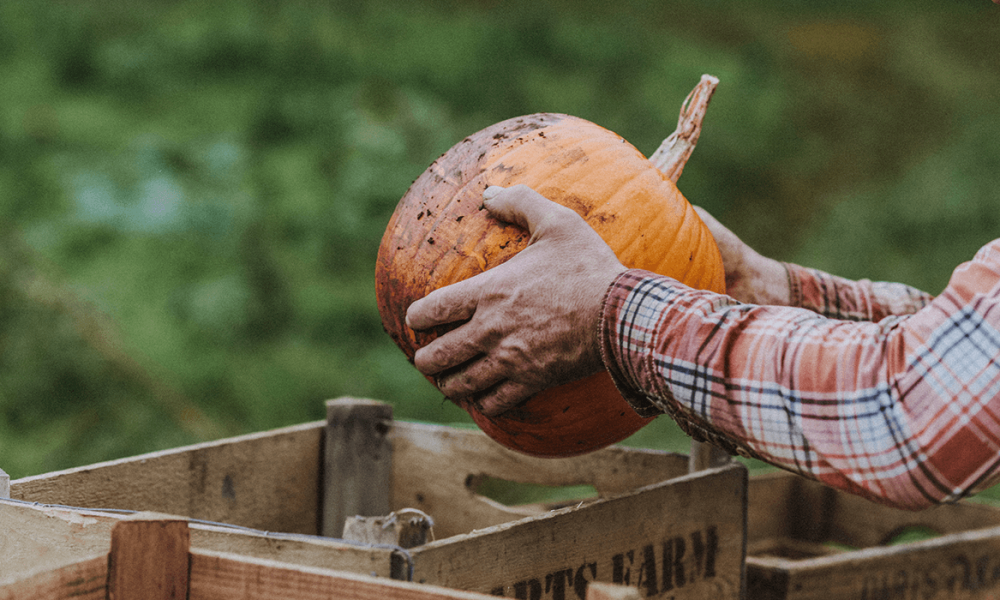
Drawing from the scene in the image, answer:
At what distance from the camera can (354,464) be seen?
205 centimetres

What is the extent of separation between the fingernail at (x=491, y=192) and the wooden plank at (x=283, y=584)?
635 mm

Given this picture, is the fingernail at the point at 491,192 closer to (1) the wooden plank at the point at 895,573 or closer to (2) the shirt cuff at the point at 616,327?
(2) the shirt cuff at the point at 616,327

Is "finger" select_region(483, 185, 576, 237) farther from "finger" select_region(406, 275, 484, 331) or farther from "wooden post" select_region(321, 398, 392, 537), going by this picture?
"wooden post" select_region(321, 398, 392, 537)

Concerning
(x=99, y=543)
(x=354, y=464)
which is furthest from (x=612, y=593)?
(x=354, y=464)

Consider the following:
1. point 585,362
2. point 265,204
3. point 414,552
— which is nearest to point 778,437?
point 585,362

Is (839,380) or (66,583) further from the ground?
(839,380)

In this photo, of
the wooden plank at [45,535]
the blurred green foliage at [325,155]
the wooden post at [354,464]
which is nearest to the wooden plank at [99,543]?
the wooden plank at [45,535]

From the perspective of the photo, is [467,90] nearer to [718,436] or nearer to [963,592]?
[963,592]

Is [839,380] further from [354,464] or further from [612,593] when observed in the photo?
[354,464]

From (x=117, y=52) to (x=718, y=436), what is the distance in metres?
5.71

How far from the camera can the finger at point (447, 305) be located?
4.18ft

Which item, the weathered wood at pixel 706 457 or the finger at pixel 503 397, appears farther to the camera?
the weathered wood at pixel 706 457

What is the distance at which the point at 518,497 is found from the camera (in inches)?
128

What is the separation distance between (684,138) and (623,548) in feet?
2.50
